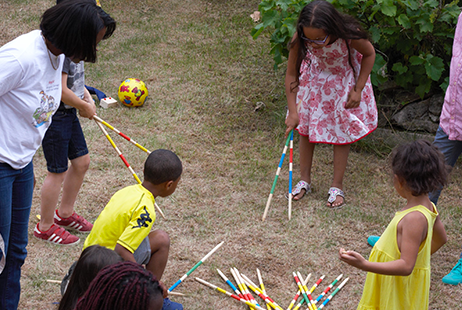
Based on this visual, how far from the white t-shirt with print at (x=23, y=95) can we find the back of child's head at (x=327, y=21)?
1.80 meters

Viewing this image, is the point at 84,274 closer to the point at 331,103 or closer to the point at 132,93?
the point at 331,103

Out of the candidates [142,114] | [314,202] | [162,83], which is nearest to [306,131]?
[314,202]

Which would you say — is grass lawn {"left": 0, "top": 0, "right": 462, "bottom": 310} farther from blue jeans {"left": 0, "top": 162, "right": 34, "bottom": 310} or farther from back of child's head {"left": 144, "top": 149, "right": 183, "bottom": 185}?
back of child's head {"left": 144, "top": 149, "right": 183, "bottom": 185}

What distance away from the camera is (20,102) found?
76.8 inches

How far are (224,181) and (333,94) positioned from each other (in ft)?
3.92

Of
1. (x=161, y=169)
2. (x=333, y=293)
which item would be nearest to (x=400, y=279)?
(x=333, y=293)

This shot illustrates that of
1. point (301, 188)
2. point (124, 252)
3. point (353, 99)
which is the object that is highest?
point (124, 252)

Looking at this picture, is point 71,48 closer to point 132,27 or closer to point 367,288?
point 367,288

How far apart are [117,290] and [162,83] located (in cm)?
474

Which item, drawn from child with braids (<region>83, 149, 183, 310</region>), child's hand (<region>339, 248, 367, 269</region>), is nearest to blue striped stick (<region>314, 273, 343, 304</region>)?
child's hand (<region>339, 248, 367, 269</region>)

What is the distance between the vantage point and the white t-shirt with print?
6.19ft

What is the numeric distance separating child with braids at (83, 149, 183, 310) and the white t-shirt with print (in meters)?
0.45

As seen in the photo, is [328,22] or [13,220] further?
[328,22]

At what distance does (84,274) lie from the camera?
1608 mm
